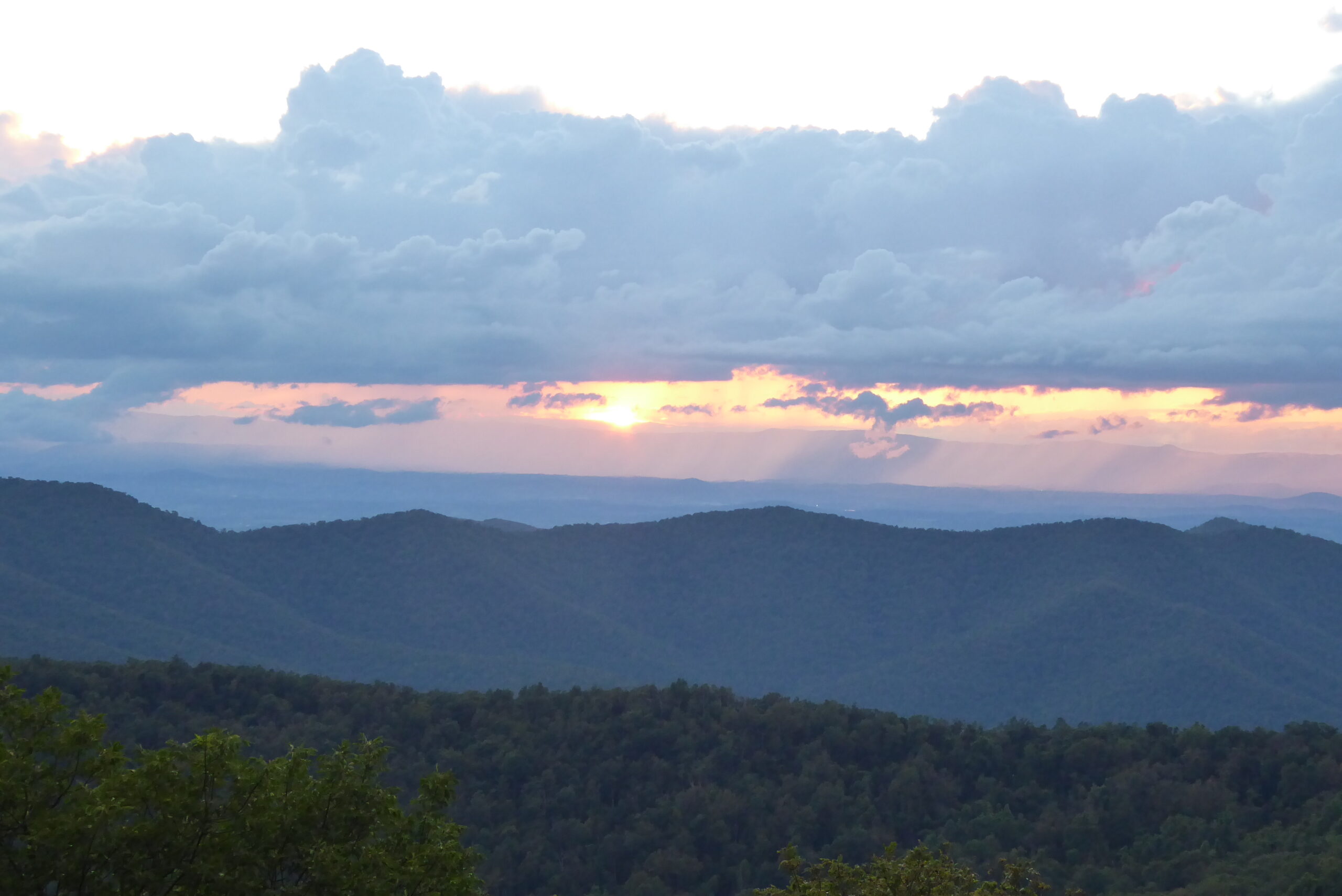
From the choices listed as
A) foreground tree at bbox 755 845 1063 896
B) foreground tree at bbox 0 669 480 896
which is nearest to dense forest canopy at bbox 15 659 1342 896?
foreground tree at bbox 755 845 1063 896

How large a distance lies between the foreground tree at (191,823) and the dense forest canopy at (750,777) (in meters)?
59.7

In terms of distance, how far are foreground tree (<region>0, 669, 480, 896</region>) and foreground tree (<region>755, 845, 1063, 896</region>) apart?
7125 millimetres

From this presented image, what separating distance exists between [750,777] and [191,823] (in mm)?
84038

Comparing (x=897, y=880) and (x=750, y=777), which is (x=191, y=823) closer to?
(x=897, y=880)

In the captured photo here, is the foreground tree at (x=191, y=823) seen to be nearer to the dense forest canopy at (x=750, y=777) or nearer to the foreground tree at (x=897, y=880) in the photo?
the foreground tree at (x=897, y=880)

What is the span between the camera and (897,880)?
24.0 m

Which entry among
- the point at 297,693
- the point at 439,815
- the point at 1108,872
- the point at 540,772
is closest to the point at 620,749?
the point at 540,772

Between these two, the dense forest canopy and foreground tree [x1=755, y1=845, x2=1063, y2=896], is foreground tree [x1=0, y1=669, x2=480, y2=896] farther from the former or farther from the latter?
the dense forest canopy

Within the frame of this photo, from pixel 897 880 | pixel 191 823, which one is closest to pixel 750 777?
pixel 897 880

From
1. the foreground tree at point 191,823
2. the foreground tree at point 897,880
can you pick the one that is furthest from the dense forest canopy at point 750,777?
the foreground tree at point 191,823

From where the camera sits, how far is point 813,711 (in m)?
109

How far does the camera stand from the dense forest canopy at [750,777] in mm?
82312

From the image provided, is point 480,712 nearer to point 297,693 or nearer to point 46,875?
point 297,693

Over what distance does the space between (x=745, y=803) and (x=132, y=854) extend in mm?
79515
